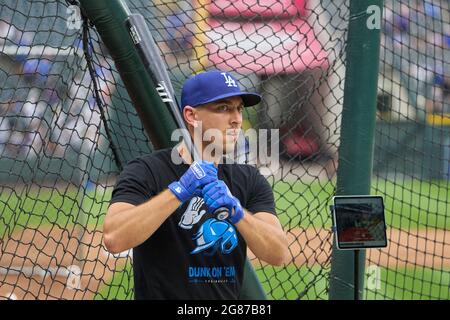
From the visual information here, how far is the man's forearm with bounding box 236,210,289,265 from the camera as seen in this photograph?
327 cm

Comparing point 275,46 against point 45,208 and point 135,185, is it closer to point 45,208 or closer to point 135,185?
point 45,208

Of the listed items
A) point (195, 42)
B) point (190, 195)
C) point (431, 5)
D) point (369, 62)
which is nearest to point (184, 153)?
point (190, 195)

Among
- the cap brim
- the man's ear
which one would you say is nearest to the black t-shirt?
the man's ear

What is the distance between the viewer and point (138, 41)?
379 centimetres

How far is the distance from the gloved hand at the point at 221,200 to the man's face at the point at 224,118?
0.76 feet

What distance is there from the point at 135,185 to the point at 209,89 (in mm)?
501

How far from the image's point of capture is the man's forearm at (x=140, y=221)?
123 inches

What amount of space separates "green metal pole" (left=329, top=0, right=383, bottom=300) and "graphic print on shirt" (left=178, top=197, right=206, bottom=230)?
4.97 feet

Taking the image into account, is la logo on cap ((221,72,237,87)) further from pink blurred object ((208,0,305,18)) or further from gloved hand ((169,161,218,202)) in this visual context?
pink blurred object ((208,0,305,18))

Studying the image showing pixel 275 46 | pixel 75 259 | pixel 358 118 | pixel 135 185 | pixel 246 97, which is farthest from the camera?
pixel 275 46

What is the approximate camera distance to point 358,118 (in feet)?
15.4

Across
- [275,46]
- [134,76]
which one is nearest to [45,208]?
[134,76]

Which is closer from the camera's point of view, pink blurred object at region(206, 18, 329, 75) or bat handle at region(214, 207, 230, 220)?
bat handle at region(214, 207, 230, 220)

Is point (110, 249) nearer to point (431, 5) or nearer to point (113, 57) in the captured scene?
point (113, 57)
